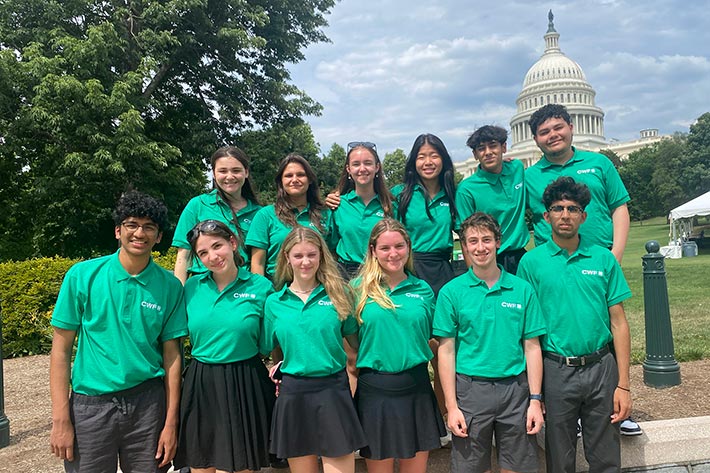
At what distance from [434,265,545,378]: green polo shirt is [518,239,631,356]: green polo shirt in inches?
5.9

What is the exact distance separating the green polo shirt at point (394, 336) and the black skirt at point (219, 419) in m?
0.68

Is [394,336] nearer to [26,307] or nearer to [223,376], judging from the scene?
[223,376]

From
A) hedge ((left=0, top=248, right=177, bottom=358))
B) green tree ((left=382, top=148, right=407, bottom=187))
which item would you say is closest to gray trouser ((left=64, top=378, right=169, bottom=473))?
hedge ((left=0, top=248, right=177, bottom=358))

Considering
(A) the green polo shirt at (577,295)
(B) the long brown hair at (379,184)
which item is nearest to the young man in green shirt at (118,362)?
(B) the long brown hair at (379,184)

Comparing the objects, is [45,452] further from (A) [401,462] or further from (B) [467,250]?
(B) [467,250]

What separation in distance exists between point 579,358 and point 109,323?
267 cm

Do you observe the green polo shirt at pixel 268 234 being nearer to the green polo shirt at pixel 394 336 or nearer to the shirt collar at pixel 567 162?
the green polo shirt at pixel 394 336

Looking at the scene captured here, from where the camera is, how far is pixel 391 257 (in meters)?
3.18

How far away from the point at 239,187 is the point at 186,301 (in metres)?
1.03

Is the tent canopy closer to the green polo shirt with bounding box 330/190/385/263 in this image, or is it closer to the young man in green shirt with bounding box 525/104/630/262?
the young man in green shirt with bounding box 525/104/630/262

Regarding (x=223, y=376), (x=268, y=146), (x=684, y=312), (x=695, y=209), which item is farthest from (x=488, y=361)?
(x=695, y=209)

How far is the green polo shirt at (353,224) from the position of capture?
3896mm

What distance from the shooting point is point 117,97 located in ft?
45.0

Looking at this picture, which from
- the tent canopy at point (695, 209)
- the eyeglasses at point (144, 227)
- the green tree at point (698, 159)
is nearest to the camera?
the eyeglasses at point (144, 227)
